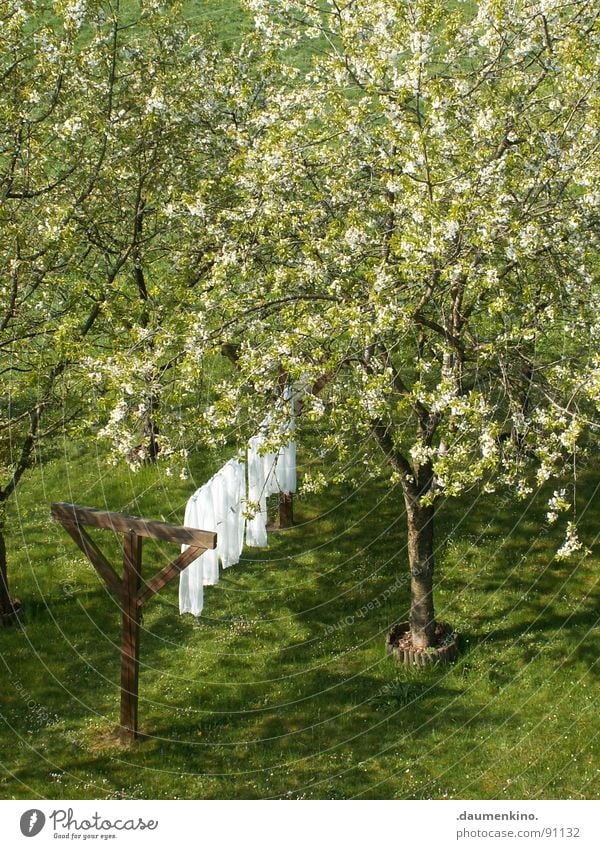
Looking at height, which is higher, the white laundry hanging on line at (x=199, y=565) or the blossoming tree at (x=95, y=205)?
the blossoming tree at (x=95, y=205)

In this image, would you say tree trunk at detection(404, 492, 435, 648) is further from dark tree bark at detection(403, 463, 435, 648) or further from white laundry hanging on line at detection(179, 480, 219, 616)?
white laundry hanging on line at detection(179, 480, 219, 616)

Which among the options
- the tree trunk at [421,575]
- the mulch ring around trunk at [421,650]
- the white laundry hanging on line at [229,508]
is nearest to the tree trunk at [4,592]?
the white laundry hanging on line at [229,508]

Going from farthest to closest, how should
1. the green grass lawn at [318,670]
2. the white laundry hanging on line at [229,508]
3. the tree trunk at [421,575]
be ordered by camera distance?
the tree trunk at [421,575] < the white laundry hanging on line at [229,508] < the green grass lawn at [318,670]

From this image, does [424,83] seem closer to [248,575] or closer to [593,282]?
[593,282]

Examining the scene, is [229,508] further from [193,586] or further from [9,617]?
[9,617]

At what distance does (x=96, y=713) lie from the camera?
1403cm

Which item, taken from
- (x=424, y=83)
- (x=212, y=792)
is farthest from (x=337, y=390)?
(x=212, y=792)

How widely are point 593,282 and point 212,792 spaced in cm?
719

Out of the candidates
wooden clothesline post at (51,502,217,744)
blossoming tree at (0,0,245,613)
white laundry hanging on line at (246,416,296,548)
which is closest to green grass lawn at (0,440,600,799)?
wooden clothesline post at (51,502,217,744)

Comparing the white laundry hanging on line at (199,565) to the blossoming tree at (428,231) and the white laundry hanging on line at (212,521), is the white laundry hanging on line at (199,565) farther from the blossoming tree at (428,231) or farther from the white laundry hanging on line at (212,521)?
the blossoming tree at (428,231)

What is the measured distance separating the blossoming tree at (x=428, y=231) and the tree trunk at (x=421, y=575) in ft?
2.01

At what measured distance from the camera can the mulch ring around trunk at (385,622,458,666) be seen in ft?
47.2

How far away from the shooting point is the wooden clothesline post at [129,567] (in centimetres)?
1277

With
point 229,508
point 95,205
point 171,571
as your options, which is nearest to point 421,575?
point 229,508
